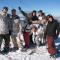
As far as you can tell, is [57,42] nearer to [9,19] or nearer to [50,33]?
[50,33]

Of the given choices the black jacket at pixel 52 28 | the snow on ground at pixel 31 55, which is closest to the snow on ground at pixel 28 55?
the snow on ground at pixel 31 55

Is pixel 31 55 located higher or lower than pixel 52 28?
lower

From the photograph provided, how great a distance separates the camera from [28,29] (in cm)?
343

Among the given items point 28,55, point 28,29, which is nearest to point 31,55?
point 28,55

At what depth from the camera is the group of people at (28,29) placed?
3.41 m

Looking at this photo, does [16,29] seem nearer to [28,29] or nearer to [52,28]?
[28,29]

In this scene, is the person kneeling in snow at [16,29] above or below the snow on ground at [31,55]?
above

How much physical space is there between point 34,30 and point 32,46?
0.16 meters

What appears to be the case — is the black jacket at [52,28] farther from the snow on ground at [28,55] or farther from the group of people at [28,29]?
the snow on ground at [28,55]

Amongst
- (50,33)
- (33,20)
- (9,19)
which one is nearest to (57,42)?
(50,33)

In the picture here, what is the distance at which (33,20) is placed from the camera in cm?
342

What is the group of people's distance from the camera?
134 inches

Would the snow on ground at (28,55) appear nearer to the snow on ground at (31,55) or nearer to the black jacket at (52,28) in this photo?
the snow on ground at (31,55)

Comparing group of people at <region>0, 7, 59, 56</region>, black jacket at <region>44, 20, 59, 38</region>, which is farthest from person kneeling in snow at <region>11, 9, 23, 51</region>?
black jacket at <region>44, 20, 59, 38</region>
